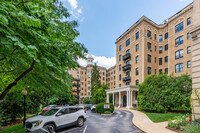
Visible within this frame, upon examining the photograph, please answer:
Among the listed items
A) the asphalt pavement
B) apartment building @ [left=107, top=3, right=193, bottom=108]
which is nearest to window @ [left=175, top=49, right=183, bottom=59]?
apartment building @ [left=107, top=3, right=193, bottom=108]

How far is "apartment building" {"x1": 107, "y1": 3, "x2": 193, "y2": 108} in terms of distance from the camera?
25.8 meters

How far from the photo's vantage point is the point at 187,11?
2559 centimetres

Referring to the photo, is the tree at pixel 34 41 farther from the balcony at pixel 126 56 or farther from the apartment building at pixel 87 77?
the apartment building at pixel 87 77

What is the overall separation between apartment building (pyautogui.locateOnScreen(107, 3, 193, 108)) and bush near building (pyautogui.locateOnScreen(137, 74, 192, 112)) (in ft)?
26.4

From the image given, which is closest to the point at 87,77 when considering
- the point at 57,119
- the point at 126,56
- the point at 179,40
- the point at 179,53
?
the point at 126,56

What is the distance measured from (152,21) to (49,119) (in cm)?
3272

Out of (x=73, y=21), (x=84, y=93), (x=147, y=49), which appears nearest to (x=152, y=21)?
(x=147, y=49)

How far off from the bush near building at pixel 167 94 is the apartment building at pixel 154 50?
8.05 meters

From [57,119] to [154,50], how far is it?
96.5ft

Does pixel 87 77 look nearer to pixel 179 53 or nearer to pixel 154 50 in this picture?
pixel 154 50

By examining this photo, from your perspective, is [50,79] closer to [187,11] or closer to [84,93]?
[187,11]

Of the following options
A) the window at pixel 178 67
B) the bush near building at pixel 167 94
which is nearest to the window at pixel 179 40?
the window at pixel 178 67

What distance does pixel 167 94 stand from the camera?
677 inches

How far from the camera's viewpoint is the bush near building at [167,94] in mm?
16219
